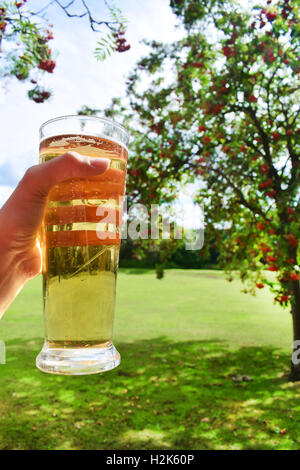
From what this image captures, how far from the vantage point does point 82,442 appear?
484 cm

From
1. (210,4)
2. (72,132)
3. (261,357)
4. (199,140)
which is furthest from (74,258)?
(261,357)

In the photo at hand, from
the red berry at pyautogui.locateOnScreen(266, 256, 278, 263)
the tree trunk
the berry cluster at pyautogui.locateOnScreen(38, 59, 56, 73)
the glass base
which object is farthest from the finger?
the tree trunk

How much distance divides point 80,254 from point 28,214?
22 centimetres

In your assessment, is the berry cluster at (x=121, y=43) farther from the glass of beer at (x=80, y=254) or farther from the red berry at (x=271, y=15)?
the glass of beer at (x=80, y=254)

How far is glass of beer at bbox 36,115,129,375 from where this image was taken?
4.34 feet

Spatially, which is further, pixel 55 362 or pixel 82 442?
pixel 82 442

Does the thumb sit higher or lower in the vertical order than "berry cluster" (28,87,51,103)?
lower

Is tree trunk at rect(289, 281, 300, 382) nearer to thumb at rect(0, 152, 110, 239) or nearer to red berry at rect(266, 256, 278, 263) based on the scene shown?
red berry at rect(266, 256, 278, 263)

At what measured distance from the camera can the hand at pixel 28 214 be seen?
119 cm

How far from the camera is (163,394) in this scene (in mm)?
6371

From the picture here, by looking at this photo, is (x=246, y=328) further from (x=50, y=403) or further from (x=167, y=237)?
(x=50, y=403)

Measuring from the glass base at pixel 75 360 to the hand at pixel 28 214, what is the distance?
1.14 feet

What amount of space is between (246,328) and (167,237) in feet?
17.8

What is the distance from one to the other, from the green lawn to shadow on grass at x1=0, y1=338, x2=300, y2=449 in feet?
0.05
